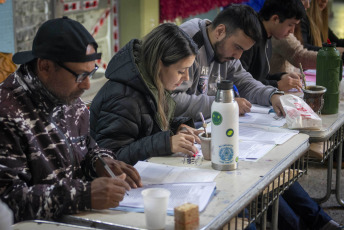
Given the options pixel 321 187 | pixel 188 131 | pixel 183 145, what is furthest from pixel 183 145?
pixel 321 187

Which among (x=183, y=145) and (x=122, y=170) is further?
(x=183, y=145)

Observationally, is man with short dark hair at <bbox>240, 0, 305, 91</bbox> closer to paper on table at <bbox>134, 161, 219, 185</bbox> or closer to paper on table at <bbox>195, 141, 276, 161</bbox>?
paper on table at <bbox>195, 141, 276, 161</bbox>

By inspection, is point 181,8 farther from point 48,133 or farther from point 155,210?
point 155,210

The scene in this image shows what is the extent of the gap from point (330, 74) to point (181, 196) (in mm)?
1748

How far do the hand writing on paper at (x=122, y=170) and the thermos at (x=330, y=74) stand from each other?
5.30 ft

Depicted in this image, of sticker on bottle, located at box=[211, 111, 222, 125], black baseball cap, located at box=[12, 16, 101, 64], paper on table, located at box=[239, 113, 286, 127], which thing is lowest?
paper on table, located at box=[239, 113, 286, 127]

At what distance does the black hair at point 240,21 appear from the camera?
3382mm

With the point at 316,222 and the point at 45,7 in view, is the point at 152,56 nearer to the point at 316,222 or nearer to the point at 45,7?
the point at 316,222

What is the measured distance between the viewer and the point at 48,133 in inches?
78.7

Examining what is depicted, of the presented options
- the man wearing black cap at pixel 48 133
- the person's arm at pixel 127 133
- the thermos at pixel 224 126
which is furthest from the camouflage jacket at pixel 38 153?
the thermos at pixel 224 126

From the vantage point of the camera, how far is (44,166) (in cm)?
196

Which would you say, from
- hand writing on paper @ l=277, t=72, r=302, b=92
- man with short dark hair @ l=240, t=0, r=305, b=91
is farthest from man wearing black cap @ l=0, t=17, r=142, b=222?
man with short dark hair @ l=240, t=0, r=305, b=91

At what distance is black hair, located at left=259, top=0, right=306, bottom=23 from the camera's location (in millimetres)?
4180

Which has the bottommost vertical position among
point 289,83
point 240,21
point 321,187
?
point 321,187
